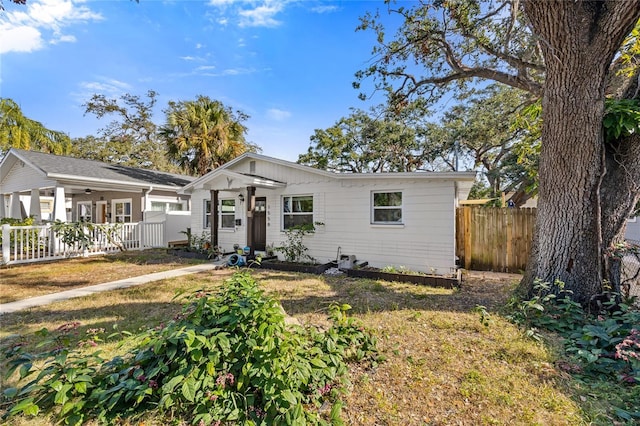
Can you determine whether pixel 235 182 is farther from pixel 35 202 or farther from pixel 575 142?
pixel 35 202

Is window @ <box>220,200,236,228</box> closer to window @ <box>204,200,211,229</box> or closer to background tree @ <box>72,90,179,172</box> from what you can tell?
window @ <box>204,200,211,229</box>

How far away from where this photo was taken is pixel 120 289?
639 cm

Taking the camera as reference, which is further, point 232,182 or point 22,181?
point 22,181

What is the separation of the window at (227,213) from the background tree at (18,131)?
17.4 metres

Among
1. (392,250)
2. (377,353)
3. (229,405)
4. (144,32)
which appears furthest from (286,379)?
Result: (144,32)

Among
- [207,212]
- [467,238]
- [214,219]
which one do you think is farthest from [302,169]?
[467,238]

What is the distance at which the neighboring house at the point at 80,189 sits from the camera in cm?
1073

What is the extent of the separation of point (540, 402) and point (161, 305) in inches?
219

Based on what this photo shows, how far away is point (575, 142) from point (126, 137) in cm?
2989

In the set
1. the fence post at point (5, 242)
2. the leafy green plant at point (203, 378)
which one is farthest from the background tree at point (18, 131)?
the leafy green plant at point (203, 378)

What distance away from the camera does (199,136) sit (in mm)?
14859

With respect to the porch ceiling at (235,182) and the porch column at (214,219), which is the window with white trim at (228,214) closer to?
the porch column at (214,219)

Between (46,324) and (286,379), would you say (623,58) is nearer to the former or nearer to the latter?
(286,379)

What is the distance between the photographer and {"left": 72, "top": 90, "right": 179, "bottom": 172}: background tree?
2414 centimetres
